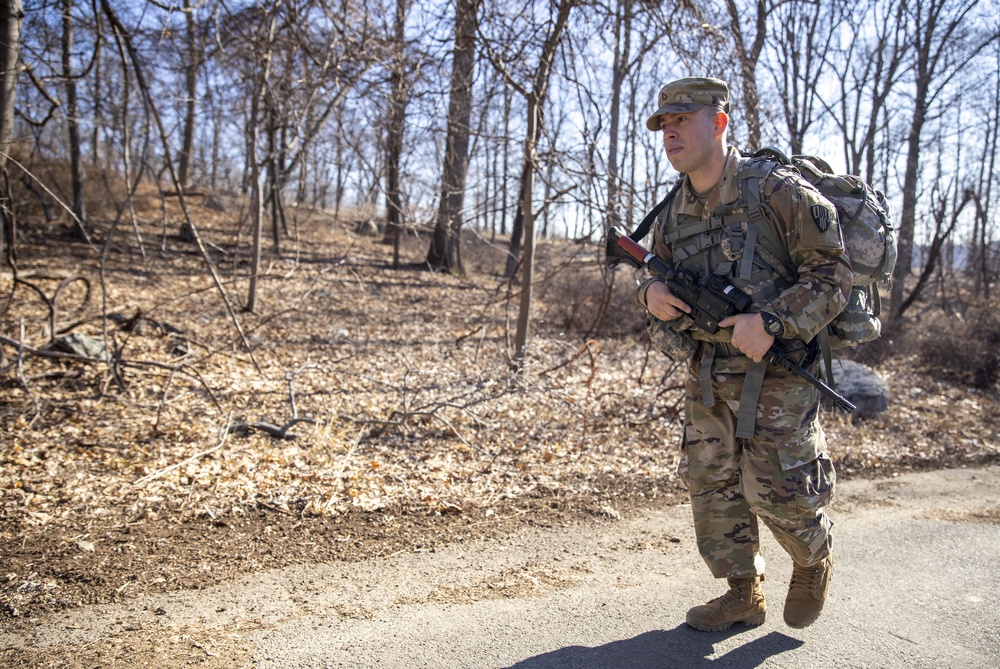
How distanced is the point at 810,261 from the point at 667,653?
A: 1534 millimetres

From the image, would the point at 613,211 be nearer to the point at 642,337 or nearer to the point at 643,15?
the point at 643,15

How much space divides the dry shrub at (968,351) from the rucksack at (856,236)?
25.4 ft

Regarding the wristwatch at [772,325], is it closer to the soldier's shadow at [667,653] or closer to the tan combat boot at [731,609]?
the tan combat boot at [731,609]

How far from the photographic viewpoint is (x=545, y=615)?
2762 mm

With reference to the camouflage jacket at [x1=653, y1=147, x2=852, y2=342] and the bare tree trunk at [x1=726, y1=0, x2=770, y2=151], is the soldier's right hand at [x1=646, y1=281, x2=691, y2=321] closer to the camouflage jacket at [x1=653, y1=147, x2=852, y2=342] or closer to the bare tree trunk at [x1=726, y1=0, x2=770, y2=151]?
the camouflage jacket at [x1=653, y1=147, x2=852, y2=342]

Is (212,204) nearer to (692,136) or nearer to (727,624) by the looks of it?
(692,136)

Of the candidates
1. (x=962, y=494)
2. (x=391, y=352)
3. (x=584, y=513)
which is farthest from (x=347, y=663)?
(x=391, y=352)

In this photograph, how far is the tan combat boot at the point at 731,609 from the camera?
2.65m

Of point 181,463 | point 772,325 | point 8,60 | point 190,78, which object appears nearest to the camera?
point 772,325

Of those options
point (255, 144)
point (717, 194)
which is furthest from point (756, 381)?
point (255, 144)

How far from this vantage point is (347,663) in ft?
7.86

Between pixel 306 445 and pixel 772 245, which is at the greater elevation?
pixel 772 245

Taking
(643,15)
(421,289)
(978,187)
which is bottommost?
(421,289)

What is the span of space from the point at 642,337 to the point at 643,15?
5.26 metres
